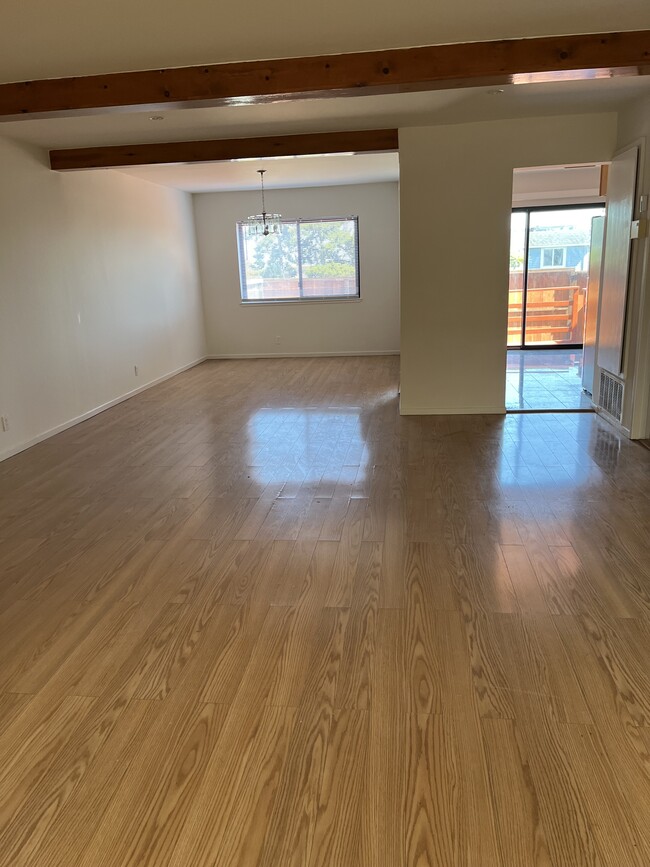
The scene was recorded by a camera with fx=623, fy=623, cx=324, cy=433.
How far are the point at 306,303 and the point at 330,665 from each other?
7803 millimetres

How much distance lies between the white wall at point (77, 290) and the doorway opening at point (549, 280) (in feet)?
15.8

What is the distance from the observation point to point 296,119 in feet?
15.4

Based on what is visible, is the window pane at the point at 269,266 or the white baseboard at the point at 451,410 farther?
the window pane at the point at 269,266

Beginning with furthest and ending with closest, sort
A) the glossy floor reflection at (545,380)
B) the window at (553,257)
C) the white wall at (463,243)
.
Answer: the window at (553,257) < the glossy floor reflection at (545,380) < the white wall at (463,243)

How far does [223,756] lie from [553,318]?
9017mm

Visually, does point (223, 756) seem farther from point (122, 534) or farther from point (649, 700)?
point (122, 534)

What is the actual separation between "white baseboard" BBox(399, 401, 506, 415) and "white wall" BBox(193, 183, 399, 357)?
3.76 metres

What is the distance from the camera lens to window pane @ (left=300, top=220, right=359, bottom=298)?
917 cm

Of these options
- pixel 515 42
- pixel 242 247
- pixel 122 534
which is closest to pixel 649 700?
pixel 122 534

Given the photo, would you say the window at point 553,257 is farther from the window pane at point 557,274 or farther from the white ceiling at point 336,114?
the white ceiling at point 336,114

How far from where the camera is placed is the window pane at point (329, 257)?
9172mm

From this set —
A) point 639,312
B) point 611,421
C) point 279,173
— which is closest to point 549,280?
point 279,173

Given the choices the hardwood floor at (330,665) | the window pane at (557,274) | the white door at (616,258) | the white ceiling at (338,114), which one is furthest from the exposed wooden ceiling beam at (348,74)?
the window pane at (557,274)

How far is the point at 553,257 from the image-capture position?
9289 millimetres
